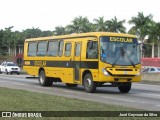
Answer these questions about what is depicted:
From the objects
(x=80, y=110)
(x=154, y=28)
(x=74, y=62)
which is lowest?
(x=80, y=110)

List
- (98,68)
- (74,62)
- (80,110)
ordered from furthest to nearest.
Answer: (74,62) → (98,68) → (80,110)

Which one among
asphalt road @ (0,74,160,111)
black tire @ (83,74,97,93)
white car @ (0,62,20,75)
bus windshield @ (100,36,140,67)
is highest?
bus windshield @ (100,36,140,67)

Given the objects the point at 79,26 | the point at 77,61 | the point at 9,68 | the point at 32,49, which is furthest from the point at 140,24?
the point at 77,61

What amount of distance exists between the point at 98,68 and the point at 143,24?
71.2 metres

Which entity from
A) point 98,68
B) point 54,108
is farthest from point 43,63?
point 54,108

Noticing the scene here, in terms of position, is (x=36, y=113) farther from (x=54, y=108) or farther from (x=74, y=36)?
(x=74, y=36)

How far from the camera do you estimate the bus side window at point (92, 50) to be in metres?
21.6

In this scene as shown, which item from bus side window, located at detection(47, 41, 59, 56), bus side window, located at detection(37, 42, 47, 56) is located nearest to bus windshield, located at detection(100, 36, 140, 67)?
bus side window, located at detection(47, 41, 59, 56)

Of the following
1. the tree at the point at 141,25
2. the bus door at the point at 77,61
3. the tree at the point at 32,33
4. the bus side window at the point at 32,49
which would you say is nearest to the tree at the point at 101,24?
the tree at the point at 141,25

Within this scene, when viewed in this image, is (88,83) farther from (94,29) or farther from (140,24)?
(94,29)

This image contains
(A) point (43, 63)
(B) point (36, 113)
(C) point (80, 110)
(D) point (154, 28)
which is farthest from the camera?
(D) point (154, 28)

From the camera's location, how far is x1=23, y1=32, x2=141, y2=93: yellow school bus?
2134 cm

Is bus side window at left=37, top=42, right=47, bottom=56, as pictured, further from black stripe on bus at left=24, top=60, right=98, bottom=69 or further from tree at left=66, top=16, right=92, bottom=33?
tree at left=66, top=16, right=92, bottom=33

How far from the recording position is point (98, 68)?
840 inches
